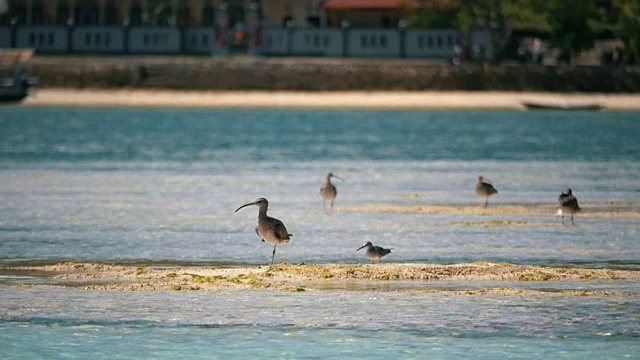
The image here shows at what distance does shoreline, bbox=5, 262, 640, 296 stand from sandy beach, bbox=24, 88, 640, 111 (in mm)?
93452

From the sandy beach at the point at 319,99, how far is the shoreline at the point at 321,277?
3679 inches

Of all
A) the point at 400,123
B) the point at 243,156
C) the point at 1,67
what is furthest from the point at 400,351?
the point at 1,67

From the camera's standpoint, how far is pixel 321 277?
2611 cm

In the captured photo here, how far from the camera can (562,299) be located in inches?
941

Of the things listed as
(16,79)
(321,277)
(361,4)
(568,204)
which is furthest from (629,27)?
(321,277)

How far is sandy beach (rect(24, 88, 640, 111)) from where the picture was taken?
120125mm

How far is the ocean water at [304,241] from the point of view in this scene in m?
20.9

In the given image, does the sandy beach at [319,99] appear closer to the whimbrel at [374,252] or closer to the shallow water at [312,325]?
the whimbrel at [374,252]

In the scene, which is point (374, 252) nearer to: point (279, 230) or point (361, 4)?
point (279, 230)

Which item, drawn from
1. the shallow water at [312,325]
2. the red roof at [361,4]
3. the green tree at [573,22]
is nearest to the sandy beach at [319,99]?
the green tree at [573,22]

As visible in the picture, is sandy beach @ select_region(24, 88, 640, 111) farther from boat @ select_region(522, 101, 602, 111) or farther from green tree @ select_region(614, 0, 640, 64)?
green tree @ select_region(614, 0, 640, 64)

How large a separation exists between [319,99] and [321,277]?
325ft

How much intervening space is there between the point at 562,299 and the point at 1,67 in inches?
4268

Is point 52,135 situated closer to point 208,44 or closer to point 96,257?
point 208,44
